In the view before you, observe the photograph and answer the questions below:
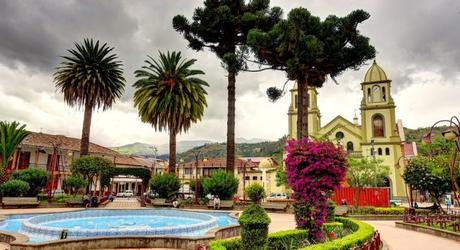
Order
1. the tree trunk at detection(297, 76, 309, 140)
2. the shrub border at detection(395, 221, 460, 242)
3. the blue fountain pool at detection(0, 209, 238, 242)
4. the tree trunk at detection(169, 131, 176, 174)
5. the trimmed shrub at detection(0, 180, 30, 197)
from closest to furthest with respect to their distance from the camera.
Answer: the blue fountain pool at detection(0, 209, 238, 242) → the shrub border at detection(395, 221, 460, 242) → the tree trunk at detection(297, 76, 309, 140) → the trimmed shrub at detection(0, 180, 30, 197) → the tree trunk at detection(169, 131, 176, 174)

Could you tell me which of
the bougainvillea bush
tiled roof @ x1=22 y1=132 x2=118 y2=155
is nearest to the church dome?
Result: tiled roof @ x1=22 y1=132 x2=118 y2=155

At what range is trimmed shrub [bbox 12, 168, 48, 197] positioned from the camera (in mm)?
25656

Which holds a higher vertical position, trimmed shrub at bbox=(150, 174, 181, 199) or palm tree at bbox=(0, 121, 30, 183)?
palm tree at bbox=(0, 121, 30, 183)

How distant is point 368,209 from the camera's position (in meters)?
23.9

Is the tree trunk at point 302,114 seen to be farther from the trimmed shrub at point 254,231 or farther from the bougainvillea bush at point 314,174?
the trimmed shrub at point 254,231

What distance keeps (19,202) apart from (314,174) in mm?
21907

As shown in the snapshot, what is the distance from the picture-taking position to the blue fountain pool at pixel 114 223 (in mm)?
12273

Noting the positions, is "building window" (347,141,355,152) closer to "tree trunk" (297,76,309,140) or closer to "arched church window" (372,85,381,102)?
"arched church window" (372,85,381,102)

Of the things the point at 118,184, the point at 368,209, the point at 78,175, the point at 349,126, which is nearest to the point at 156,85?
the point at 78,175

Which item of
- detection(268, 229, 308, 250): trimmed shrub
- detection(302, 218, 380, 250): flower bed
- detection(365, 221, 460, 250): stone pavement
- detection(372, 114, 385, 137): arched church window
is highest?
detection(372, 114, 385, 137): arched church window

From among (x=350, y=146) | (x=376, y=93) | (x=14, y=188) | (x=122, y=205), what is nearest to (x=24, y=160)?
(x=122, y=205)

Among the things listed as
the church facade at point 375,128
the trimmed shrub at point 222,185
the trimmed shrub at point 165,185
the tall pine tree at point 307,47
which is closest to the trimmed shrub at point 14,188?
the trimmed shrub at point 165,185

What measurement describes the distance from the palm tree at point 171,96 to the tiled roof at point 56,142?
12.4 m

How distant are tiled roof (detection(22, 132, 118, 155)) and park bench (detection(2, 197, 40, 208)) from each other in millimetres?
13595
